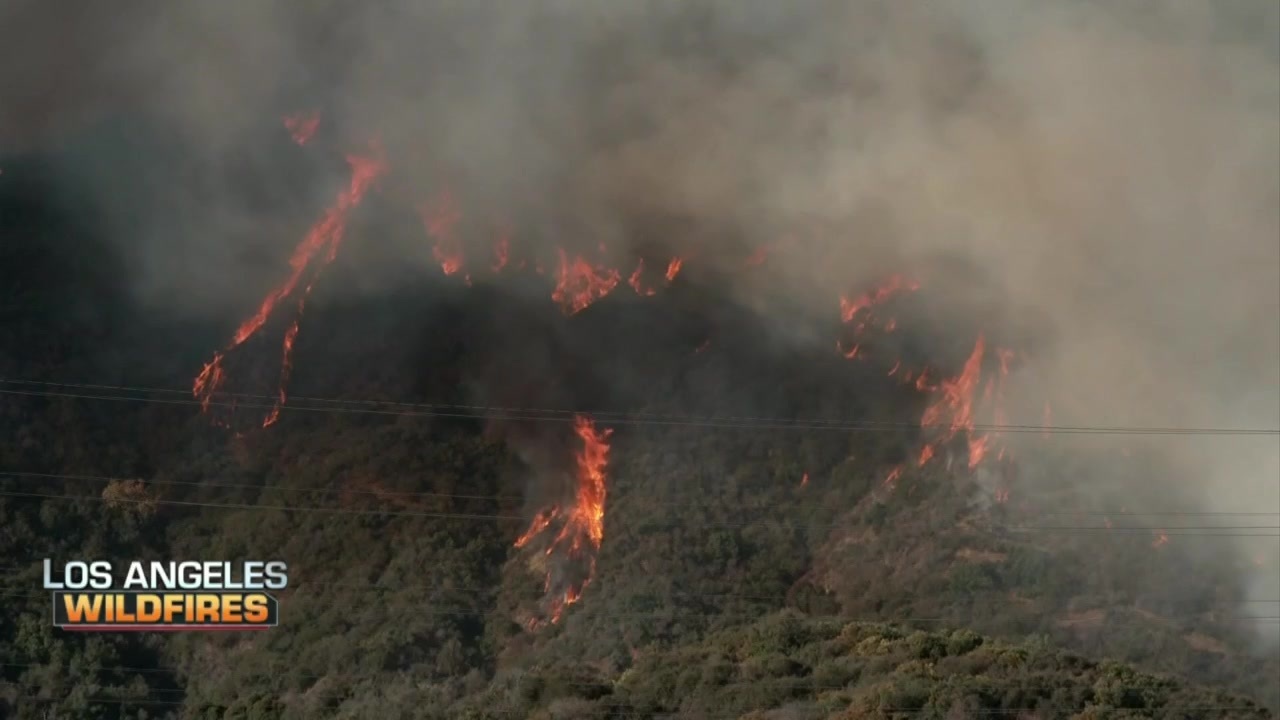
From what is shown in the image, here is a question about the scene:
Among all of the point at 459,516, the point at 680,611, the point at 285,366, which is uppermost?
the point at 285,366

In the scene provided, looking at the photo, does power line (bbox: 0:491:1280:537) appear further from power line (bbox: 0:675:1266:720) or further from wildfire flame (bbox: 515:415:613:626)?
power line (bbox: 0:675:1266:720)

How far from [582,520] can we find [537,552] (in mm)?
2710

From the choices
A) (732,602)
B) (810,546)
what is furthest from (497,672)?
(810,546)

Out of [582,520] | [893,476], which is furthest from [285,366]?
[893,476]

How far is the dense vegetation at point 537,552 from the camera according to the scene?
2275 inches

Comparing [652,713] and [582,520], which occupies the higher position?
[582,520]

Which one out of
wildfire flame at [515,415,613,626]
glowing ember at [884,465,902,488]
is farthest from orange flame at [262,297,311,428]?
glowing ember at [884,465,902,488]

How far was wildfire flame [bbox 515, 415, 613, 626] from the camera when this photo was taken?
7125 centimetres

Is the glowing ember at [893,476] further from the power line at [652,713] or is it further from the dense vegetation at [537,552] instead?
the power line at [652,713]

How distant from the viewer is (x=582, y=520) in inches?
2960

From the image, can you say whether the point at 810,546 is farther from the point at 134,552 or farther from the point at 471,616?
the point at 134,552

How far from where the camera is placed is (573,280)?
89688 mm

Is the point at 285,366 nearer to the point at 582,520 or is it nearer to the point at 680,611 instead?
the point at 582,520

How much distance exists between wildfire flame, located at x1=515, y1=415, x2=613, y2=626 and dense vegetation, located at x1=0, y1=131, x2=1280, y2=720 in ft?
2.27
